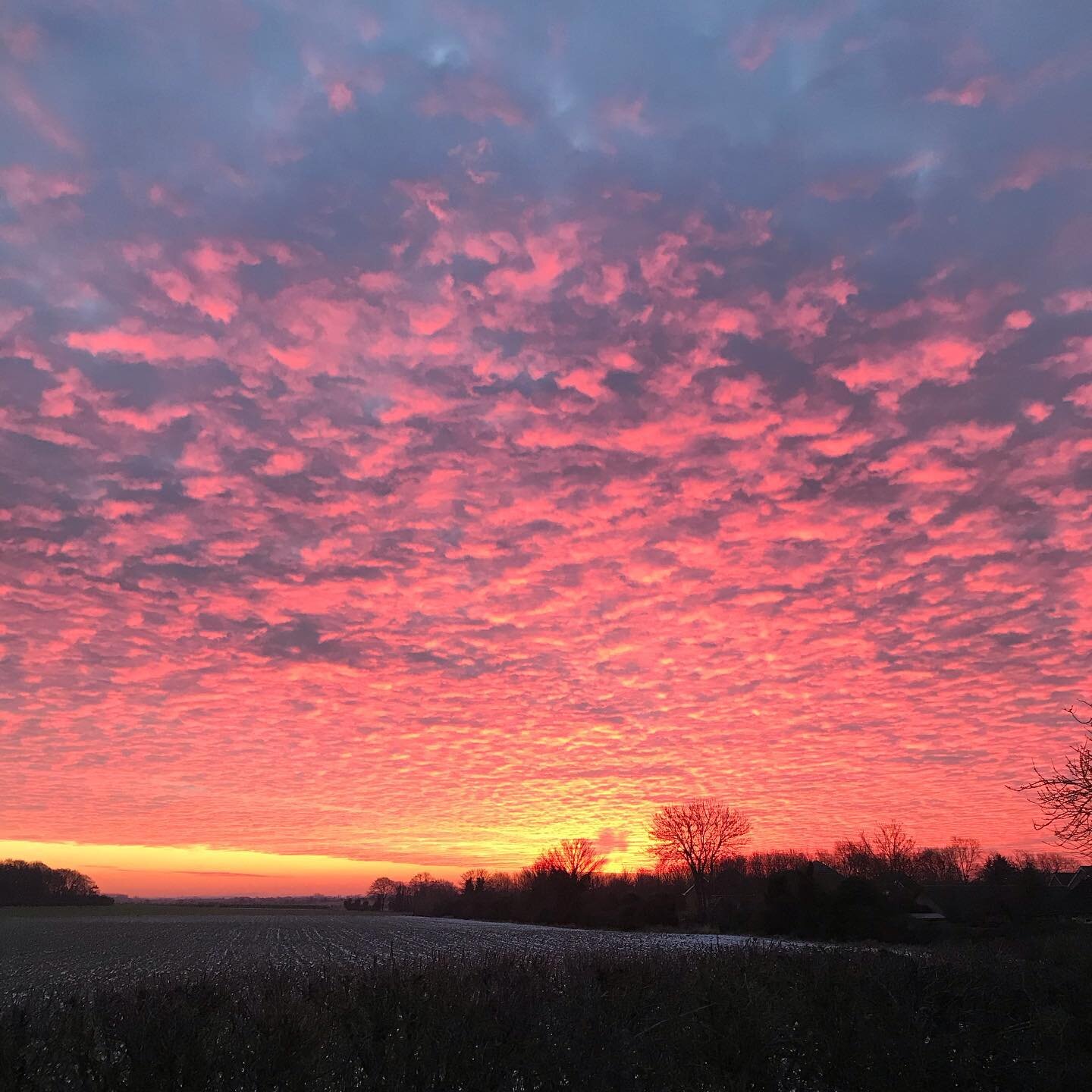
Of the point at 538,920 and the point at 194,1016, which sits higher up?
the point at 538,920

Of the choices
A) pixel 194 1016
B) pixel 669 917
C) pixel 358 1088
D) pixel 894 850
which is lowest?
pixel 358 1088

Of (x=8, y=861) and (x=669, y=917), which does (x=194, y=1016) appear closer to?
(x=669, y=917)

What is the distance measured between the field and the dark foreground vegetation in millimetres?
34

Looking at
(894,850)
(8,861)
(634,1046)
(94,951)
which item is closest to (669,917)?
(94,951)

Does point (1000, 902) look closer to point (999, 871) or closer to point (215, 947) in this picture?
point (999, 871)

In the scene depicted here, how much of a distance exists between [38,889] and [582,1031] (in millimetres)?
209695

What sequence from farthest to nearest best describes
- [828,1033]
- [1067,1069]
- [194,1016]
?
[828,1033], [1067,1069], [194,1016]

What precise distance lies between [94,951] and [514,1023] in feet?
174

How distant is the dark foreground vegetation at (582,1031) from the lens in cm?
937

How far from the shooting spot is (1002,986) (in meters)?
16.4

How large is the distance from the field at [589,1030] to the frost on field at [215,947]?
14.9 feet

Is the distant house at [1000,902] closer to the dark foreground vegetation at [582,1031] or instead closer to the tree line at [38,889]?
the dark foreground vegetation at [582,1031]

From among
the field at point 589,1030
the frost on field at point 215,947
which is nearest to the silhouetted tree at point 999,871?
the frost on field at point 215,947

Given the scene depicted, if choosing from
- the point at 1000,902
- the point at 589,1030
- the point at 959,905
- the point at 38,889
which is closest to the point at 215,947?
the point at 589,1030
